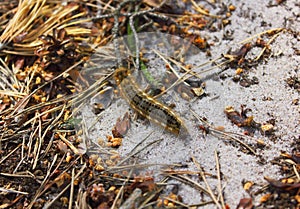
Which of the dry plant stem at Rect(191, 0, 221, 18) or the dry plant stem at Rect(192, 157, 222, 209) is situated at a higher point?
the dry plant stem at Rect(191, 0, 221, 18)

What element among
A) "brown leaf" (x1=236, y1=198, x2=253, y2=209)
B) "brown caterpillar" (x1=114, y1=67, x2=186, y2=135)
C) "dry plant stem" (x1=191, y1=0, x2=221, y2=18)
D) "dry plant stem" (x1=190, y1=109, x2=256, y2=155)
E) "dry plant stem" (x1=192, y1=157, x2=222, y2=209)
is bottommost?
"brown leaf" (x1=236, y1=198, x2=253, y2=209)

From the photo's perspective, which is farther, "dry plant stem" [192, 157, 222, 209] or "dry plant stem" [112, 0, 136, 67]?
"dry plant stem" [112, 0, 136, 67]

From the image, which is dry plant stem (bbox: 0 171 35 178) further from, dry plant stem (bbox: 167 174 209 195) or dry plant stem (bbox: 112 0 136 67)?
dry plant stem (bbox: 112 0 136 67)

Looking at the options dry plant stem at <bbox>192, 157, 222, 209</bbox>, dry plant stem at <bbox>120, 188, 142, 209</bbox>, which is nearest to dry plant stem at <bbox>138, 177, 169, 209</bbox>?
dry plant stem at <bbox>120, 188, 142, 209</bbox>

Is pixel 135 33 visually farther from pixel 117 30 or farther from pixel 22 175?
pixel 22 175

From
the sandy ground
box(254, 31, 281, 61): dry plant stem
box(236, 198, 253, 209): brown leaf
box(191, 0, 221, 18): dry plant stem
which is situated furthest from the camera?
box(191, 0, 221, 18): dry plant stem

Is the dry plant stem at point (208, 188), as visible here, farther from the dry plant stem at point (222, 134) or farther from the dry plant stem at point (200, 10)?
the dry plant stem at point (200, 10)

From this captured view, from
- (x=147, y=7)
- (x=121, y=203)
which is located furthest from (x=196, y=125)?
(x=147, y=7)
